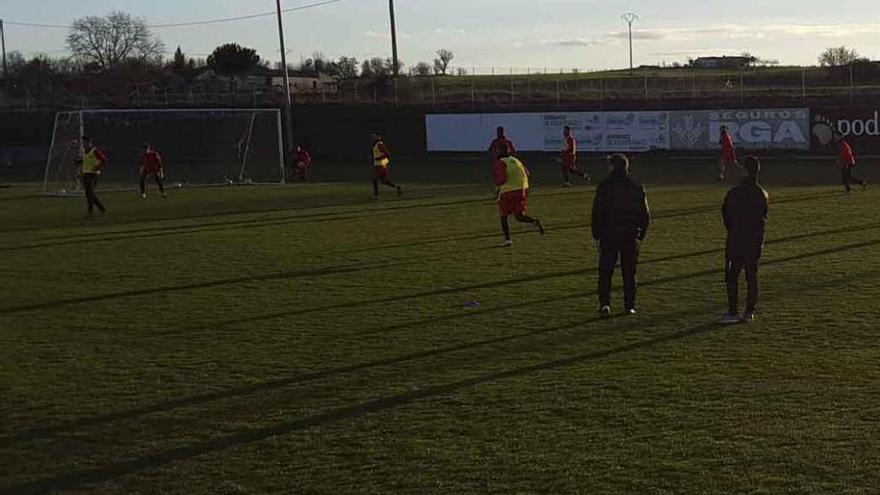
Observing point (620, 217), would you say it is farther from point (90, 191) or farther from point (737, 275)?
point (90, 191)

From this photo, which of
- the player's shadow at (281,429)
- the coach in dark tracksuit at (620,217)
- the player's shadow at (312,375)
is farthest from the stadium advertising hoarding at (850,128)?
the player's shadow at (281,429)

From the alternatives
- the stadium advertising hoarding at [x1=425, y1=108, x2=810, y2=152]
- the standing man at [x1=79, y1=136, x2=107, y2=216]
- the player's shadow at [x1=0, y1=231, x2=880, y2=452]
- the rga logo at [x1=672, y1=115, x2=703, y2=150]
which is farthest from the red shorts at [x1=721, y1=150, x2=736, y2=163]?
the player's shadow at [x1=0, y1=231, x2=880, y2=452]

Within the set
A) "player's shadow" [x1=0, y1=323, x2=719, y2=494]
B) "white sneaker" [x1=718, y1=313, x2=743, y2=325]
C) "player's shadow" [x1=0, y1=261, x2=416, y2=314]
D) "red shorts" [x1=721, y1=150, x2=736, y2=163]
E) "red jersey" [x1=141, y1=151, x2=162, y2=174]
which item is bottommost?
"white sneaker" [x1=718, y1=313, x2=743, y2=325]

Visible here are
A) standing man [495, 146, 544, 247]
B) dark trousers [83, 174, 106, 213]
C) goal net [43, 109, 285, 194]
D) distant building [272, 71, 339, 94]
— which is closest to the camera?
standing man [495, 146, 544, 247]

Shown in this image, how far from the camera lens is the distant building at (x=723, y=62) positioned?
10138 cm

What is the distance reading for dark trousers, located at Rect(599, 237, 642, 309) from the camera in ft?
35.0

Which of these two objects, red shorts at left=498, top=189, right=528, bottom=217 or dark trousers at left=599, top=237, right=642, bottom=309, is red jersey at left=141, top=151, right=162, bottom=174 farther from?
dark trousers at left=599, top=237, right=642, bottom=309

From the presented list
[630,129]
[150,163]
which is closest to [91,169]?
[150,163]

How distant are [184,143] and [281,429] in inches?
1370

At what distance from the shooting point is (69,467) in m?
6.59

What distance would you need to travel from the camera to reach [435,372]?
8.70 meters

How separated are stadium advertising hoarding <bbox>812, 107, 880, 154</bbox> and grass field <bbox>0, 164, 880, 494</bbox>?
22.0 m

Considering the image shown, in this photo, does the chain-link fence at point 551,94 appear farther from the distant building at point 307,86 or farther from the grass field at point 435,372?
the grass field at point 435,372

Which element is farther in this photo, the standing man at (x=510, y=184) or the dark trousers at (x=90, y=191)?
the dark trousers at (x=90, y=191)
